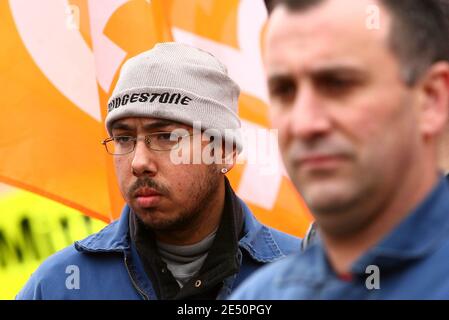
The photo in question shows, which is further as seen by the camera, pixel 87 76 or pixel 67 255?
pixel 87 76

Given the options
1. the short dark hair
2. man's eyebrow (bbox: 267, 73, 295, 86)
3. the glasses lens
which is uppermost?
the short dark hair

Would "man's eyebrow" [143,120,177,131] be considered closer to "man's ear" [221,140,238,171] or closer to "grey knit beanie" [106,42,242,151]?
"grey knit beanie" [106,42,242,151]

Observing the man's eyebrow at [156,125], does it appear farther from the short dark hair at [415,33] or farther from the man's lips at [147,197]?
the short dark hair at [415,33]

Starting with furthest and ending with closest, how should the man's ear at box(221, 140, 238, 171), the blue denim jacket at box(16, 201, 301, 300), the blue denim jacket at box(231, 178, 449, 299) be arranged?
the man's ear at box(221, 140, 238, 171), the blue denim jacket at box(16, 201, 301, 300), the blue denim jacket at box(231, 178, 449, 299)

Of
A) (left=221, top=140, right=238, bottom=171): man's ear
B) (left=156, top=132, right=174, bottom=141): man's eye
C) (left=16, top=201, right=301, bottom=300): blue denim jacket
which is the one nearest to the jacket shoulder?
(left=16, top=201, right=301, bottom=300): blue denim jacket

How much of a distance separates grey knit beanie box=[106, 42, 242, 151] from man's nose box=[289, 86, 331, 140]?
1.94 metres

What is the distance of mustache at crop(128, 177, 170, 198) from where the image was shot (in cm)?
332

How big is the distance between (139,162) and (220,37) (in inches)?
71.6

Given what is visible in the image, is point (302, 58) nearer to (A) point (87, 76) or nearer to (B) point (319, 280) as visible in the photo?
(B) point (319, 280)

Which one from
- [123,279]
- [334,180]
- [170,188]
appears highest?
[334,180]

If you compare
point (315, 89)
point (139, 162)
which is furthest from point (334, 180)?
point (139, 162)

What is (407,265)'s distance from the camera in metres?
1.47

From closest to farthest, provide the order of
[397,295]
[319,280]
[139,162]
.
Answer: [397,295], [319,280], [139,162]

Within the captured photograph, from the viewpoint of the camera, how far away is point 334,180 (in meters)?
1.48
